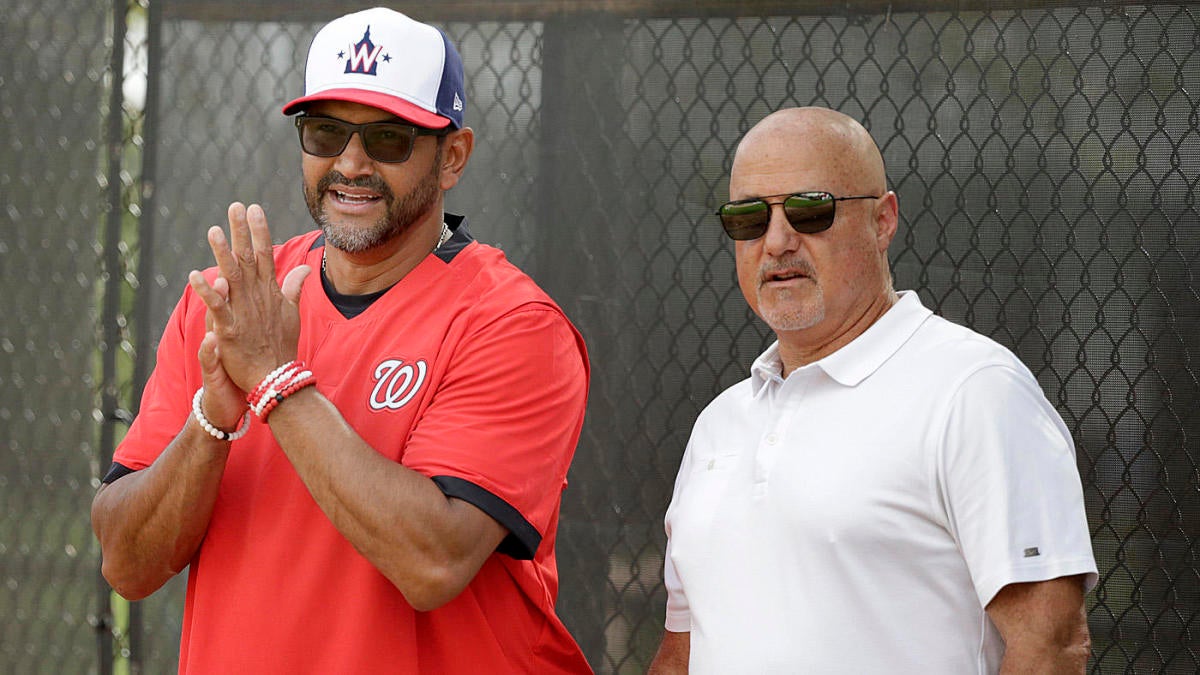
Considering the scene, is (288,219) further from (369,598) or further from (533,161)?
(369,598)

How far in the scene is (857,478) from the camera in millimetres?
1663

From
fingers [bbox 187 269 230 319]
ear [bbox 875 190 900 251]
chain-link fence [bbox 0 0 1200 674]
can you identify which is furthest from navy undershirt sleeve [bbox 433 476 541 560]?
chain-link fence [bbox 0 0 1200 674]

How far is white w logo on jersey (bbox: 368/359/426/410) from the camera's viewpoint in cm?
183

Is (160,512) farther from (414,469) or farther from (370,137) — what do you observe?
(370,137)

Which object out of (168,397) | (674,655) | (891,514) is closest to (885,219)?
(891,514)

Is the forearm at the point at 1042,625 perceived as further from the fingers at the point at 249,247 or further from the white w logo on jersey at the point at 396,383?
the fingers at the point at 249,247

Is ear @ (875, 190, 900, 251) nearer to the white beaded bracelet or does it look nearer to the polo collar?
the polo collar

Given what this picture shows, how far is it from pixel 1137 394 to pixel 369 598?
2177 mm

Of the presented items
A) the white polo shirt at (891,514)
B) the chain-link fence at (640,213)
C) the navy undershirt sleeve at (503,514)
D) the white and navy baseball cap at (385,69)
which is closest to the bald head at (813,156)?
the white polo shirt at (891,514)

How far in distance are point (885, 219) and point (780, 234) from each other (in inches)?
7.9

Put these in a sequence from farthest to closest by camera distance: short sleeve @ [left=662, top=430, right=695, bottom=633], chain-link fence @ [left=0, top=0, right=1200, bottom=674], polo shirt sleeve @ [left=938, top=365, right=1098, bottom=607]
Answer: chain-link fence @ [left=0, top=0, right=1200, bottom=674] < short sleeve @ [left=662, top=430, right=695, bottom=633] < polo shirt sleeve @ [left=938, top=365, right=1098, bottom=607]

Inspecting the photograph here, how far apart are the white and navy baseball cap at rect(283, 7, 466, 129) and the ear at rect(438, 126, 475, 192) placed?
52 millimetres

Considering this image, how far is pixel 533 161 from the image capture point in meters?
3.45

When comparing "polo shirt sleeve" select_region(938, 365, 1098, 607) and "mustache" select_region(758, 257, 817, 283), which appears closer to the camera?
"polo shirt sleeve" select_region(938, 365, 1098, 607)
